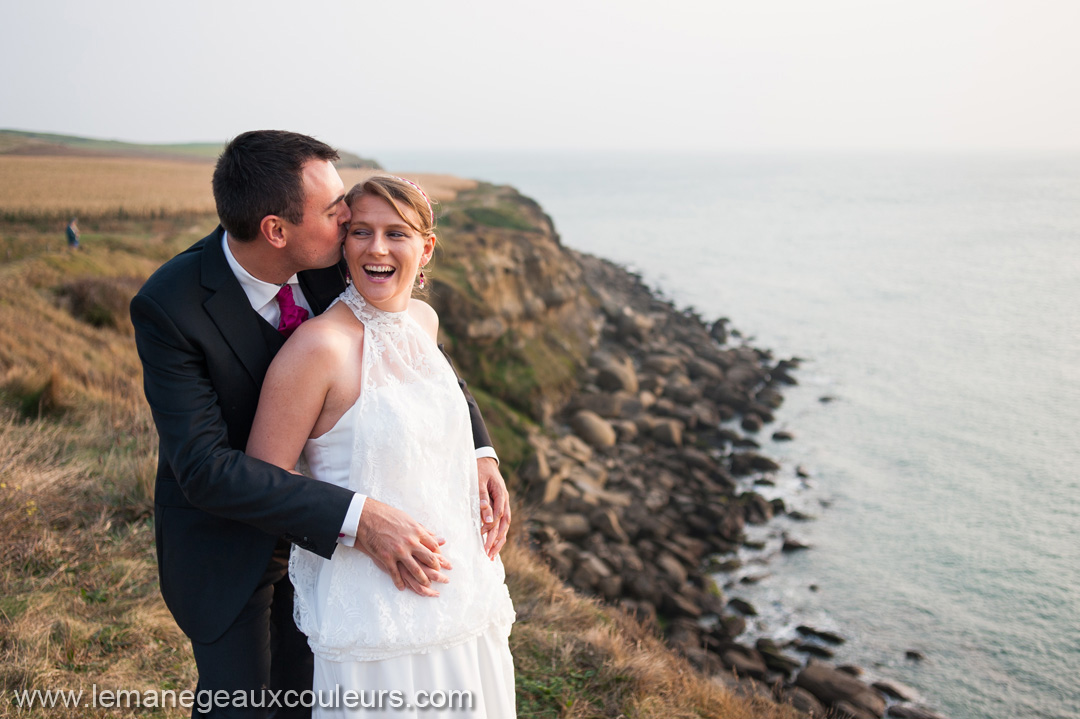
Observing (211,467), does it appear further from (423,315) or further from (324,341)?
(423,315)

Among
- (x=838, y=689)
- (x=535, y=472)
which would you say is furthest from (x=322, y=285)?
(x=535, y=472)

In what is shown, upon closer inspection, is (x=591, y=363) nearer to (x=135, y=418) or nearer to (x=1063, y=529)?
(x=1063, y=529)

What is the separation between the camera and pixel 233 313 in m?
2.56

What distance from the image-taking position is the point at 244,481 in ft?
7.64

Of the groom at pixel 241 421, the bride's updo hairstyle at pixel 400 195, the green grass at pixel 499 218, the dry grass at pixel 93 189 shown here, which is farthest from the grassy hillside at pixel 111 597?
the green grass at pixel 499 218

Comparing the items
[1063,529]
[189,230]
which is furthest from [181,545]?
[189,230]

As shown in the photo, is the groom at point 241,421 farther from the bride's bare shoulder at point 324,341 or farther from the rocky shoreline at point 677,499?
the rocky shoreline at point 677,499

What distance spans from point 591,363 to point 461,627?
2068 cm

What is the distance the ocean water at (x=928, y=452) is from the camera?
1260cm

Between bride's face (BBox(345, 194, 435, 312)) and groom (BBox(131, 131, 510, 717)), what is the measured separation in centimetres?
10

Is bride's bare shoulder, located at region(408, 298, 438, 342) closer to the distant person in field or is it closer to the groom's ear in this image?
the groom's ear

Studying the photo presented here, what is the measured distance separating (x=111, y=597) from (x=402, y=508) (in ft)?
12.2

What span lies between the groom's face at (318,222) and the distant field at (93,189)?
1469 centimetres

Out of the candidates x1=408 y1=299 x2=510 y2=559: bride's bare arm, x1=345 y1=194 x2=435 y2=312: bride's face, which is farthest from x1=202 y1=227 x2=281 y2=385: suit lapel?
x1=408 y1=299 x2=510 y2=559: bride's bare arm
